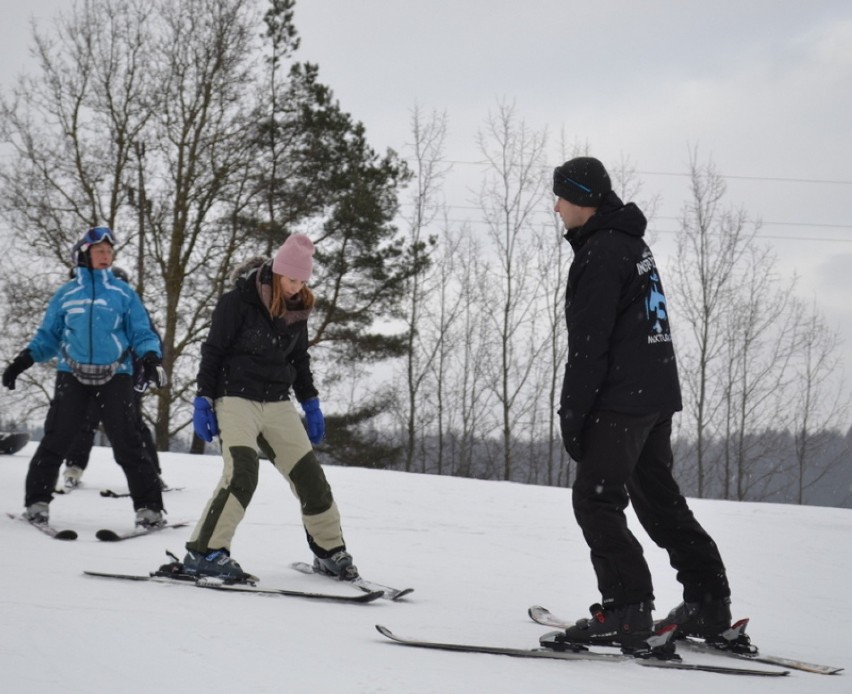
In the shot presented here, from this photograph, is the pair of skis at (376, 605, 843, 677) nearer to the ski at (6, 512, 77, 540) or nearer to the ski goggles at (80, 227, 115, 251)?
the ski at (6, 512, 77, 540)

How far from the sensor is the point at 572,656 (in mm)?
2852

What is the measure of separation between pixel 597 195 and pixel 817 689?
1.89m

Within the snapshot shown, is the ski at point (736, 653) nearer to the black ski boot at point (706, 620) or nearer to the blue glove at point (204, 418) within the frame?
the black ski boot at point (706, 620)

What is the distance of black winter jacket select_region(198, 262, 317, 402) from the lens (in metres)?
4.21

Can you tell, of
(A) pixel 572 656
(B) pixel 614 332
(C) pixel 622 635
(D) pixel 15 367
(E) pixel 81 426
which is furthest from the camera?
(E) pixel 81 426

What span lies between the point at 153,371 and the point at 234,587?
2009 millimetres

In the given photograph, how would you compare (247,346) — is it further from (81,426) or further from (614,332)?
(614,332)

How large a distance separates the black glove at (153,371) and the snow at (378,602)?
987mm

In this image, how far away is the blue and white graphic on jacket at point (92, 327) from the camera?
17.4ft

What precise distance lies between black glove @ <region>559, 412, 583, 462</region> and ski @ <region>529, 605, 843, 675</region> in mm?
875

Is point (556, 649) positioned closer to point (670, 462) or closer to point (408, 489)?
point (670, 462)

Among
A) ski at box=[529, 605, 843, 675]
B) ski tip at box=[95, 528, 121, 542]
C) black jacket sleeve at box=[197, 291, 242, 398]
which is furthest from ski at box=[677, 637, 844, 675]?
ski tip at box=[95, 528, 121, 542]

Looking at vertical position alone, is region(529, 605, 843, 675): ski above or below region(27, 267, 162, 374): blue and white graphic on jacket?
below

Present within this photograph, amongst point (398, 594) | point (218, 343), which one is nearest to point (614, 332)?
point (398, 594)
